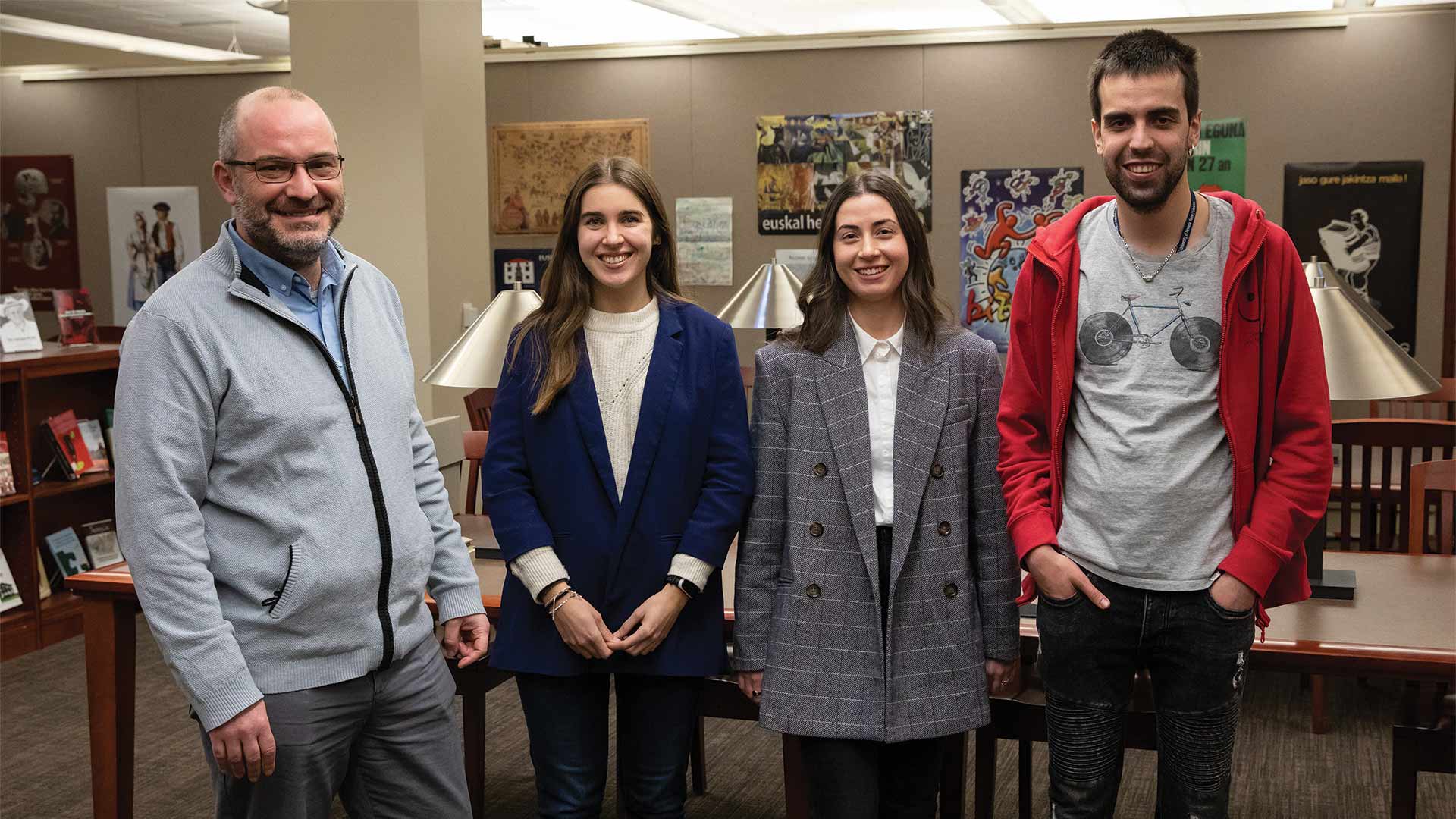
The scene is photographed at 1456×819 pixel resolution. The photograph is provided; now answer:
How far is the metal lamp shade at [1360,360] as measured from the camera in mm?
2475

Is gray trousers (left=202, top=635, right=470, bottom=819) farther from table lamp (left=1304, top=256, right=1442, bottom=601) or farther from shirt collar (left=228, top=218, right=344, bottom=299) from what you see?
table lamp (left=1304, top=256, right=1442, bottom=601)

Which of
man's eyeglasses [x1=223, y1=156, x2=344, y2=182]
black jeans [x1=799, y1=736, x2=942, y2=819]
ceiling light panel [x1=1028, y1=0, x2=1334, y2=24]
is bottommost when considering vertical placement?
black jeans [x1=799, y1=736, x2=942, y2=819]

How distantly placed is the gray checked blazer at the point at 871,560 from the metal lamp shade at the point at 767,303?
2401 millimetres

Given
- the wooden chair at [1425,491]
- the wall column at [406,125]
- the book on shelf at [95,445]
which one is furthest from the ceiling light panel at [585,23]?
the wooden chair at [1425,491]

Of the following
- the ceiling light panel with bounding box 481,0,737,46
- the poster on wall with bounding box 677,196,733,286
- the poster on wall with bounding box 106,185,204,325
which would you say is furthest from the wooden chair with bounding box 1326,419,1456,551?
the poster on wall with bounding box 106,185,204,325

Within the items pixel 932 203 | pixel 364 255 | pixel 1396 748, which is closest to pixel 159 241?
pixel 364 255

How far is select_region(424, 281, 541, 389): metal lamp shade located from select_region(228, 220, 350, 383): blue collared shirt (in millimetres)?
856

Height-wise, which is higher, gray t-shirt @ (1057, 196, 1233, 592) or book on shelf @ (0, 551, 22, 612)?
gray t-shirt @ (1057, 196, 1233, 592)

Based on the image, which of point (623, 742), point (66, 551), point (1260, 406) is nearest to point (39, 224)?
point (66, 551)

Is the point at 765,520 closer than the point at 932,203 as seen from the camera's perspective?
Yes

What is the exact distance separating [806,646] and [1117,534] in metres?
0.55

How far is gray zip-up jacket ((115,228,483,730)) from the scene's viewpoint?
5.52 ft

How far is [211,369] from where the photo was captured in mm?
1721

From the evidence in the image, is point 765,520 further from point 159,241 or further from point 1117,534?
Result: point 159,241
